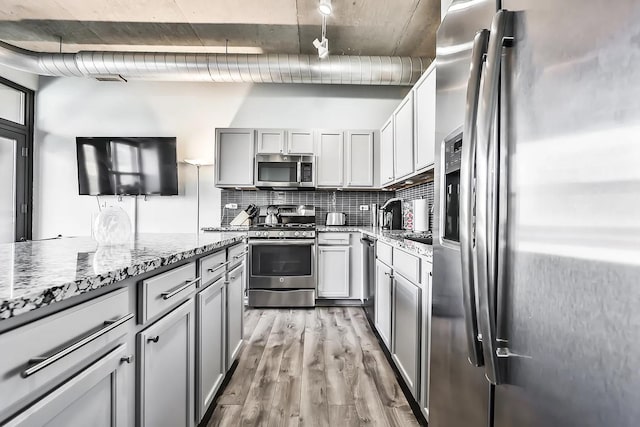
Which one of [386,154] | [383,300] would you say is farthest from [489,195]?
[386,154]

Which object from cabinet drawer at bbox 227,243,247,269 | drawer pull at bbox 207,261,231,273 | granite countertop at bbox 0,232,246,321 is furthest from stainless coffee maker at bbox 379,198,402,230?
granite countertop at bbox 0,232,246,321

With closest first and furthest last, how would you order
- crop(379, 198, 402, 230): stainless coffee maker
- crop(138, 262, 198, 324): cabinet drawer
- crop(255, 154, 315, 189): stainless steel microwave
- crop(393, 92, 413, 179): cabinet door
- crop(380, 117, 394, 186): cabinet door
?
crop(138, 262, 198, 324): cabinet drawer < crop(393, 92, 413, 179): cabinet door < crop(380, 117, 394, 186): cabinet door < crop(379, 198, 402, 230): stainless coffee maker < crop(255, 154, 315, 189): stainless steel microwave

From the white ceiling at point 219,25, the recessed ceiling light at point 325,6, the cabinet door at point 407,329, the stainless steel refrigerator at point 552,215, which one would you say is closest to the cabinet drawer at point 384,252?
the cabinet door at point 407,329

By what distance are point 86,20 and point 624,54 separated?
13.8 feet

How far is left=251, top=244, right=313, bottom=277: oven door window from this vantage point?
3.55m

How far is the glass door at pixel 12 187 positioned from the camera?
13.0ft

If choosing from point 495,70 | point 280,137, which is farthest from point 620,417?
point 280,137

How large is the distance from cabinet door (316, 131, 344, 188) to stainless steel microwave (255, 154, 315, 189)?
0.38 ft

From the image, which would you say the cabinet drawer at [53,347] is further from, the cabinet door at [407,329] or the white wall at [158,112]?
the white wall at [158,112]

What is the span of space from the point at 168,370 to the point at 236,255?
0.99m

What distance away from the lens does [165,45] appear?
368cm

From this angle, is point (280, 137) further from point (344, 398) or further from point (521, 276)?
point (521, 276)

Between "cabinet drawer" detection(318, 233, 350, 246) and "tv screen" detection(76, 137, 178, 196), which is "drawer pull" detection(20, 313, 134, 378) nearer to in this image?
"cabinet drawer" detection(318, 233, 350, 246)

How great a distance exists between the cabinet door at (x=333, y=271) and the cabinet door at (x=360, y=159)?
881 mm
